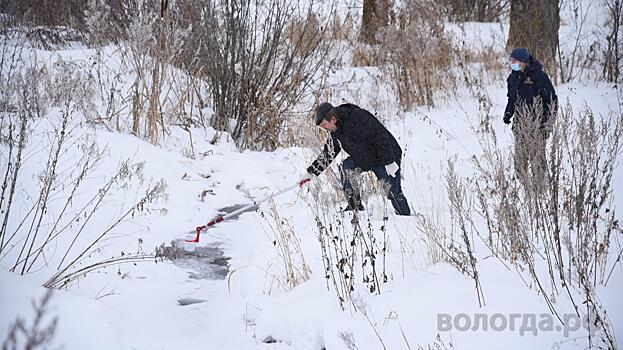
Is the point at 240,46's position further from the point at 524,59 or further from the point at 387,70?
the point at 524,59

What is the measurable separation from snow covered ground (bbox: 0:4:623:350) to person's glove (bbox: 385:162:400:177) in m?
0.44

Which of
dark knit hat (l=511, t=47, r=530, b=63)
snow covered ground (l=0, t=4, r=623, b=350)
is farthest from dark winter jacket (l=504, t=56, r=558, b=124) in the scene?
snow covered ground (l=0, t=4, r=623, b=350)

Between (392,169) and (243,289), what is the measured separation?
1823 millimetres

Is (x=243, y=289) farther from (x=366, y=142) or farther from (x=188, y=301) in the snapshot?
(x=366, y=142)

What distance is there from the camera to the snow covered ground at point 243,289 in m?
3.03

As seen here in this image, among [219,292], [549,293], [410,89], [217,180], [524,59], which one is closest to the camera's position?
[549,293]

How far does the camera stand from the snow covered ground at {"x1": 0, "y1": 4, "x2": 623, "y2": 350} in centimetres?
303

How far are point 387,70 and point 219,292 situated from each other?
265 inches

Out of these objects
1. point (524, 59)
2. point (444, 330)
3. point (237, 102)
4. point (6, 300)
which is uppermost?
point (524, 59)

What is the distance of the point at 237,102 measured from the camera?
27.3 ft

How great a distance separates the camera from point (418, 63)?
9.32m

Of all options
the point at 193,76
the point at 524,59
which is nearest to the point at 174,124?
the point at 193,76

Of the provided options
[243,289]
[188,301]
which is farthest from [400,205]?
[188,301]

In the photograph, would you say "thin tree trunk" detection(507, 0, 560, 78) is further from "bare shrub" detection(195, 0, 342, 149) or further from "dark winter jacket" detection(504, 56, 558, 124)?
"dark winter jacket" detection(504, 56, 558, 124)
